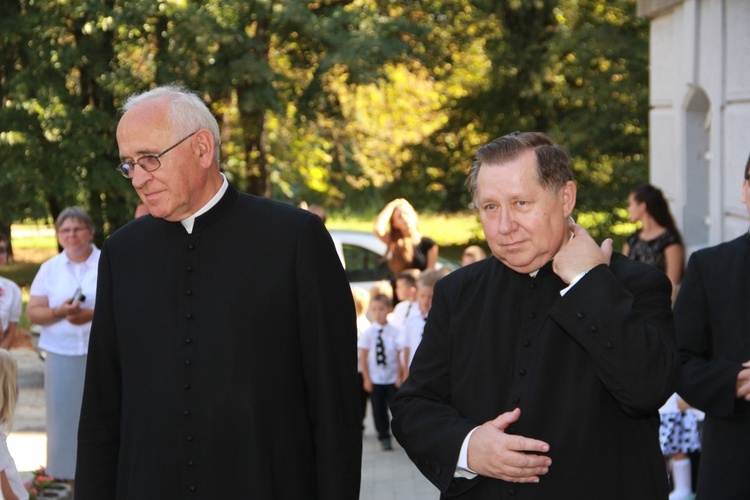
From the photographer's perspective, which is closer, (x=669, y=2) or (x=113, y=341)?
(x=113, y=341)

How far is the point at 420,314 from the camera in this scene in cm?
973

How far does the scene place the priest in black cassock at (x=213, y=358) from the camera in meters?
3.54

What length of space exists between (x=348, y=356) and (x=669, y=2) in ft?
29.0

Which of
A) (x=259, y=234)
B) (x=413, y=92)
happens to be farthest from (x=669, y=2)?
(x=413, y=92)

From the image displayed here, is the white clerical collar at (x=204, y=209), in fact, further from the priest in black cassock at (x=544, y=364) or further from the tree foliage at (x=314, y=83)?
the tree foliage at (x=314, y=83)

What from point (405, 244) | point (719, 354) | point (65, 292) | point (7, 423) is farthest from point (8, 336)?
Answer: point (719, 354)

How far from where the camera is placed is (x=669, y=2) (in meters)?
11.5

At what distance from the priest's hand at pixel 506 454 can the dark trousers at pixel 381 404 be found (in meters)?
6.91

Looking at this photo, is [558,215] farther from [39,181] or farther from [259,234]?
[39,181]

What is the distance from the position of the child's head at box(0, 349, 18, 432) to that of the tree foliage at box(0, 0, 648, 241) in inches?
544

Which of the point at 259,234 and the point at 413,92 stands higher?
the point at 413,92

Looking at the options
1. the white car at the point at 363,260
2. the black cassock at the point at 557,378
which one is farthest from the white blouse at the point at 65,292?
the white car at the point at 363,260

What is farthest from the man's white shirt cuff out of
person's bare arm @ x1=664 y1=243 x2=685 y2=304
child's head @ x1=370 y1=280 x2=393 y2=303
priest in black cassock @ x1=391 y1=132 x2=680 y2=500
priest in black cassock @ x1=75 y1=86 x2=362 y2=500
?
child's head @ x1=370 y1=280 x2=393 y2=303

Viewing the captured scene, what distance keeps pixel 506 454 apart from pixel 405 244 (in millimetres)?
8216
